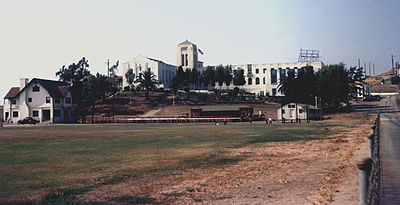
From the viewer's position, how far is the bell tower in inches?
6683

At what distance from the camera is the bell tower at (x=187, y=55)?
557 ft

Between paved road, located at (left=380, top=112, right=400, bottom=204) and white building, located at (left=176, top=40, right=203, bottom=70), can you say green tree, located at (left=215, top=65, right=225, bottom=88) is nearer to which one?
white building, located at (left=176, top=40, right=203, bottom=70)

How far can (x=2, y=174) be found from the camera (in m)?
15.7

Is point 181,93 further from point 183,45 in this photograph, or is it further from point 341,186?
point 341,186

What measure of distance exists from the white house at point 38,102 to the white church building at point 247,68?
178ft

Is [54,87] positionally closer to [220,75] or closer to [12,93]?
[12,93]

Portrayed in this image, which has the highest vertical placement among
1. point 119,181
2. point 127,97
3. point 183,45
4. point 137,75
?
point 183,45

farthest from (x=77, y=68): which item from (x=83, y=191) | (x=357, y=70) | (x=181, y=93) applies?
(x=83, y=191)

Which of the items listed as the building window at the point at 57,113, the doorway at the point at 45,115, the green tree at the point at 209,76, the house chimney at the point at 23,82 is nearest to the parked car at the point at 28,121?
the doorway at the point at 45,115

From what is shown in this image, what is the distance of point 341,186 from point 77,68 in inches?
5350

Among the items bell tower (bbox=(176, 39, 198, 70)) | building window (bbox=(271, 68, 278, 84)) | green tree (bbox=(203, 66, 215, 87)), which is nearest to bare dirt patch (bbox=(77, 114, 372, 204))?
green tree (bbox=(203, 66, 215, 87))

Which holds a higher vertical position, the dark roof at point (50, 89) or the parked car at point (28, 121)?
the dark roof at point (50, 89)

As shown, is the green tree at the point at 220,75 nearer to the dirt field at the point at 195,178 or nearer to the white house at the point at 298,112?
the white house at the point at 298,112

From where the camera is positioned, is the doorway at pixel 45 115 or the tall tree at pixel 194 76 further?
the tall tree at pixel 194 76
